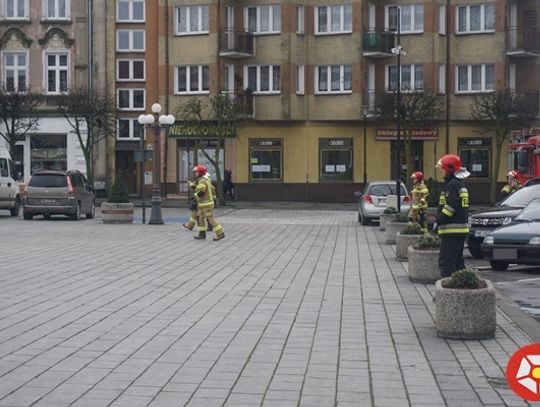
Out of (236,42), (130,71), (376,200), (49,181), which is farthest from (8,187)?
(130,71)

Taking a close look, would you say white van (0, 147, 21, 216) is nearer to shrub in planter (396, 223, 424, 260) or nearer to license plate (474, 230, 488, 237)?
license plate (474, 230, 488, 237)

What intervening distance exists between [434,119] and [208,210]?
27.8 m

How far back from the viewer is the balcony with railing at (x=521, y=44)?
50406 millimetres

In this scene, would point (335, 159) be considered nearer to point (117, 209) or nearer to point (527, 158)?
point (527, 158)

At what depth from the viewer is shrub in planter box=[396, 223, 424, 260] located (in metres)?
19.3

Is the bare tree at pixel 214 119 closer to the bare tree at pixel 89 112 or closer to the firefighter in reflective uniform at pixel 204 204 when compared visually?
the bare tree at pixel 89 112

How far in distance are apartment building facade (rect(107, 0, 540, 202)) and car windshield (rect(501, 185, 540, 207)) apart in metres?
26.7

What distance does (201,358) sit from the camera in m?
9.20

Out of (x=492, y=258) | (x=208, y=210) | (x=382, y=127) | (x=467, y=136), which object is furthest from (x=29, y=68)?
(x=492, y=258)

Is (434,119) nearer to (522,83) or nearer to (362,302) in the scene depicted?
(522,83)

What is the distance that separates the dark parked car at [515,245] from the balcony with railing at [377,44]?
107 ft

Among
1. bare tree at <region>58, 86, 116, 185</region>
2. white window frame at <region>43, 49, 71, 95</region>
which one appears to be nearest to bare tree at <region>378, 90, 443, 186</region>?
bare tree at <region>58, 86, 116, 185</region>

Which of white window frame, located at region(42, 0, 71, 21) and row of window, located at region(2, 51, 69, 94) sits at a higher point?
white window frame, located at region(42, 0, 71, 21)

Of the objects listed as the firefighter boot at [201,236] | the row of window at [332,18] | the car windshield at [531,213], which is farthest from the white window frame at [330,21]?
the car windshield at [531,213]
